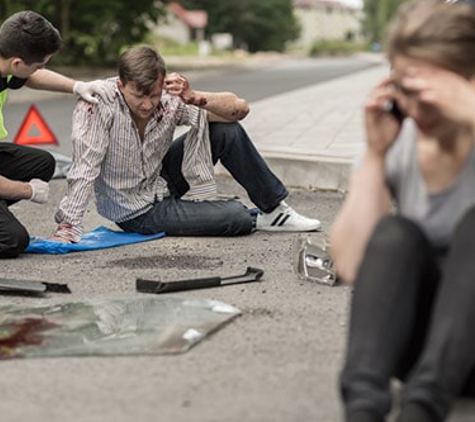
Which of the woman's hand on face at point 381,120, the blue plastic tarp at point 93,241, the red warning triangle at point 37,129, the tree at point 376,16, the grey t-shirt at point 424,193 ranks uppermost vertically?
the woman's hand on face at point 381,120

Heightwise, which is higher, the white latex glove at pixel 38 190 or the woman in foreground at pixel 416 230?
the woman in foreground at pixel 416 230

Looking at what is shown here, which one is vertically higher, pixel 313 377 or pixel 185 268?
pixel 313 377

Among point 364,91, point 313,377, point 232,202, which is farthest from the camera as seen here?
point 364,91

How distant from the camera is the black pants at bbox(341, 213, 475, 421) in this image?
9.82 ft

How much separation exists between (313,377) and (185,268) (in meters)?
2.07

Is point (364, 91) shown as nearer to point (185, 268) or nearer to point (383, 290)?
point (185, 268)

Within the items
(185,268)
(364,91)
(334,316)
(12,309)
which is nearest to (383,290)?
(334,316)

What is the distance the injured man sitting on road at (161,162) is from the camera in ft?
20.5

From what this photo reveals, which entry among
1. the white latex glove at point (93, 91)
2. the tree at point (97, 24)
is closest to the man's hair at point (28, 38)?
the white latex glove at point (93, 91)

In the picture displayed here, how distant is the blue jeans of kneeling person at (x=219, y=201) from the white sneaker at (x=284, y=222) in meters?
0.05

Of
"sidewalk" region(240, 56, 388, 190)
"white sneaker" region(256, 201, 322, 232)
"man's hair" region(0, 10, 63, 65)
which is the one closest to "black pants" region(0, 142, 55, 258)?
"man's hair" region(0, 10, 63, 65)

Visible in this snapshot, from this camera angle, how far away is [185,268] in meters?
5.79

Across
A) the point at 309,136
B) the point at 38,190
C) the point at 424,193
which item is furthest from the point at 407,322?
the point at 309,136

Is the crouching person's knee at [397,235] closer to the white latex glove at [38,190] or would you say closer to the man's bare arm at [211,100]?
the man's bare arm at [211,100]
